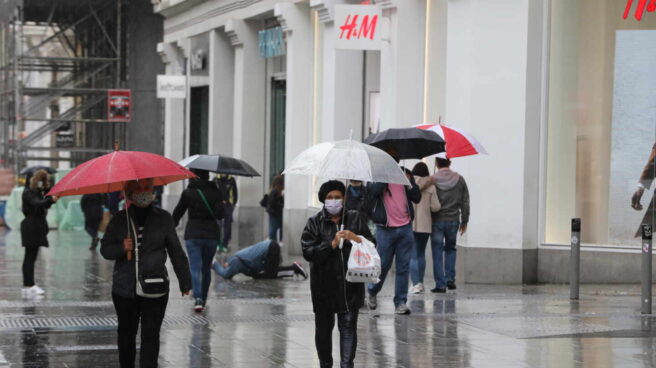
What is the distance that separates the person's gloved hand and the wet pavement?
115 centimetres

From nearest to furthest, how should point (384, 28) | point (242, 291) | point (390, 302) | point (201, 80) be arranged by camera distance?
point (390, 302)
point (242, 291)
point (384, 28)
point (201, 80)

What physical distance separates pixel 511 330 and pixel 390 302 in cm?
294

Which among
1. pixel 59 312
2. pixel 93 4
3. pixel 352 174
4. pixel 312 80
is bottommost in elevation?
pixel 59 312

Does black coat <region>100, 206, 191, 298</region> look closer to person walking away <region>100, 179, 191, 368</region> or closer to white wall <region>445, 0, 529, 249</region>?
person walking away <region>100, 179, 191, 368</region>

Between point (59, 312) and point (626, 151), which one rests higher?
point (626, 151)

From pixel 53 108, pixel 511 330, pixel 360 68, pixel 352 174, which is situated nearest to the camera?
pixel 352 174

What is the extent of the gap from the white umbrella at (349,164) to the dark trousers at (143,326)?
5.51ft

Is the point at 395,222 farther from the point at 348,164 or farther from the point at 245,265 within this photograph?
the point at 245,265

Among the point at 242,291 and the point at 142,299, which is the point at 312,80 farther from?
the point at 142,299

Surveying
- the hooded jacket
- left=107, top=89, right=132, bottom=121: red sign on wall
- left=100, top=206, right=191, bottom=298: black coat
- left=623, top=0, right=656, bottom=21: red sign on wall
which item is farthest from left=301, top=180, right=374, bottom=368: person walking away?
left=107, top=89, right=132, bottom=121: red sign on wall

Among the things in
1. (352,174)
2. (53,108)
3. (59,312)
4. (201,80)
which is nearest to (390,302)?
(59,312)

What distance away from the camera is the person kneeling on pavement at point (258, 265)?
19203 mm

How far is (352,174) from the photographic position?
10.1 m

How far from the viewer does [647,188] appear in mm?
17812
